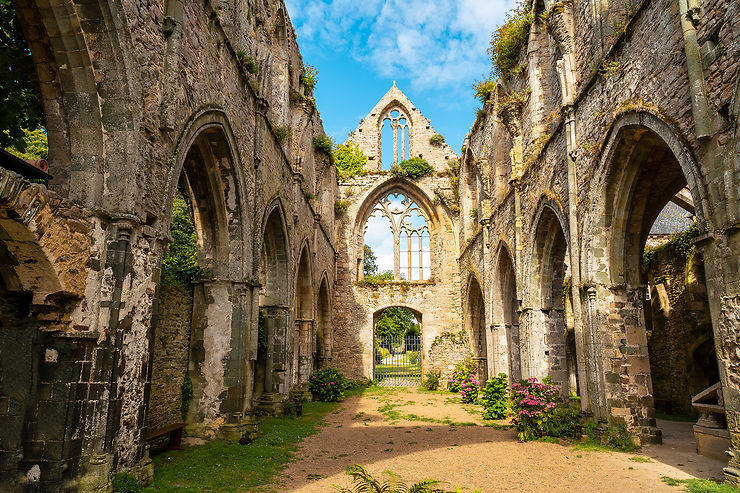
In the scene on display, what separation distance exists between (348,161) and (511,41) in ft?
34.5

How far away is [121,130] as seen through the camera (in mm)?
4984

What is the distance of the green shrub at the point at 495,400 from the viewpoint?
11.6 m

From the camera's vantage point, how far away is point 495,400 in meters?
11.8

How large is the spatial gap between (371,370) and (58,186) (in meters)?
16.8

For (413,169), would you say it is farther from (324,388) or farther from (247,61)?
(247,61)

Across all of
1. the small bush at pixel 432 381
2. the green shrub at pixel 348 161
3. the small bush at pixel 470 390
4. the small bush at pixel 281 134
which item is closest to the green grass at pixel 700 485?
the small bush at pixel 470 390

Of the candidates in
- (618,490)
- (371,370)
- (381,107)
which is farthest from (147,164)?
(381,107)

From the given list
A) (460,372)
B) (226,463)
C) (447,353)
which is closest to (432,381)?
(447,353)

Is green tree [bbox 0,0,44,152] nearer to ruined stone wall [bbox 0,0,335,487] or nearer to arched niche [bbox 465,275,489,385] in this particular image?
ruined stone wall [bbox 0,0,335,487]

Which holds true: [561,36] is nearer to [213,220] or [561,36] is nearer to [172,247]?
[213,220]

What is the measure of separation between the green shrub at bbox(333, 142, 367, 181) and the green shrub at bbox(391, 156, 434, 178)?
1.53 meters

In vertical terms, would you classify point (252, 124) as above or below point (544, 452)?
above

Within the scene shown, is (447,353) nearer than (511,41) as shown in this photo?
No

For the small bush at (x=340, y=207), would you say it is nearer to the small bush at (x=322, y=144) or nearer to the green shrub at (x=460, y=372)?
the small bush at (x=322, y=144)
